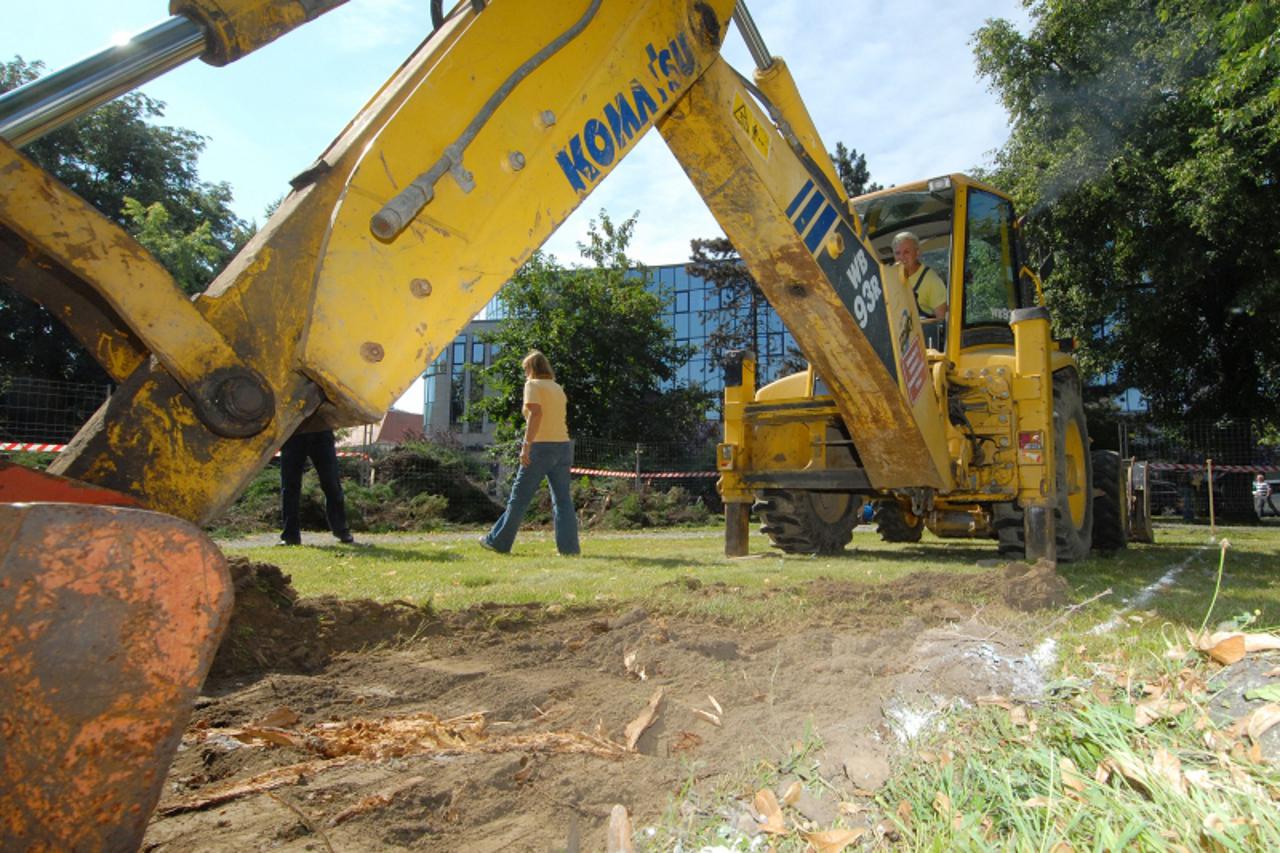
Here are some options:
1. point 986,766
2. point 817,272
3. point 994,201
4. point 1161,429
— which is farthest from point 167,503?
point 1161,429

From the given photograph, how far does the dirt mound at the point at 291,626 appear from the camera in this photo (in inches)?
130

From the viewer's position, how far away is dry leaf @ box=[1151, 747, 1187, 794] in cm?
A: 164

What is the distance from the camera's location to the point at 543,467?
24.7 feet

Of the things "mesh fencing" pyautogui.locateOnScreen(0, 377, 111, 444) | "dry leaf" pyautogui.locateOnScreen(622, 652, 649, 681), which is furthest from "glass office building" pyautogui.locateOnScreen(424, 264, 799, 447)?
"dry leaf" pyautogui.locateOnScreen(622, 652, 649, 681)

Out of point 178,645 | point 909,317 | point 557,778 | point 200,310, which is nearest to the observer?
point 178,645

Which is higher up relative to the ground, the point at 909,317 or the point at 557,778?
the point at 909,317

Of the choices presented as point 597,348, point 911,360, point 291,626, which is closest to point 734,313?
point 597,348

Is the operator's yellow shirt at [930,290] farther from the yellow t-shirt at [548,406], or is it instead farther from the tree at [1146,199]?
the tree at [1146,199]

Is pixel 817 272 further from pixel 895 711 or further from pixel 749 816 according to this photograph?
pixel 749 816

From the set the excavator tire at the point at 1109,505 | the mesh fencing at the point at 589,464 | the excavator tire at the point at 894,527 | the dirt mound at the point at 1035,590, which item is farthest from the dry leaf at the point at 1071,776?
the mesh fencing at the point at 589,464

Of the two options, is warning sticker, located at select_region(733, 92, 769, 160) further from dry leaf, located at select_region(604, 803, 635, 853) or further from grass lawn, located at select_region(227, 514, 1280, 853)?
dry leaf, located at select_region(604, 803, 635, 853)

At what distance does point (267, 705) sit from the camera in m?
2.70

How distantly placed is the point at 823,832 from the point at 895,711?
2.47 feet

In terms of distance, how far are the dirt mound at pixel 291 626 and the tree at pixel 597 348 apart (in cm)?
1830
